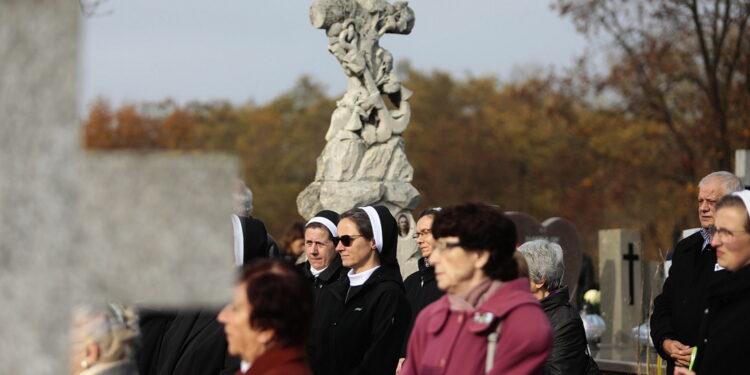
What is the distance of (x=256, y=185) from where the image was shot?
40.6 m

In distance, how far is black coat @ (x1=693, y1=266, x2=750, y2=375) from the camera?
5277 millimetres

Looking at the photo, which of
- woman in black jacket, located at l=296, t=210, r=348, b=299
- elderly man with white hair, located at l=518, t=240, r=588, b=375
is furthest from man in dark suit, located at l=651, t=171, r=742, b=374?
woman in black jacket, located at l=296, t=210, r=348, b=299

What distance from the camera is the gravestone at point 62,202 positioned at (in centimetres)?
260

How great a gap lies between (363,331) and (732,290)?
2.27 m

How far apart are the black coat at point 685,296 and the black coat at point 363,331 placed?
58.5 inches

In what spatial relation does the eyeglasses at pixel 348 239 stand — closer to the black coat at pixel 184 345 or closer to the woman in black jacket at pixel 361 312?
the woman in black jacket at pixel 361 312

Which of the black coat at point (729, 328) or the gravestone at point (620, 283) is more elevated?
the black coat at point (729, 328)

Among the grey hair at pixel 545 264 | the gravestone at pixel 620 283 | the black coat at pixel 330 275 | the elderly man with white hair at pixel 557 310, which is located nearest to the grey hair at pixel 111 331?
the elderly man with white hair at pixel 557 310

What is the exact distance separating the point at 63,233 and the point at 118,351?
59.5 inches

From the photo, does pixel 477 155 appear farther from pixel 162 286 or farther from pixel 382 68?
pixel 162 286

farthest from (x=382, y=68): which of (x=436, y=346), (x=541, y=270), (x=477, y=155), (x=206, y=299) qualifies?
(x=477, y=155)

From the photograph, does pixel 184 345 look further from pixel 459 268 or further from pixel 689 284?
pixel 689 284

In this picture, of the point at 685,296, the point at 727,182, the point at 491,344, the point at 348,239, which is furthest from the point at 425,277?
the point at 491,344

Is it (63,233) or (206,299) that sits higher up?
(63,233)
